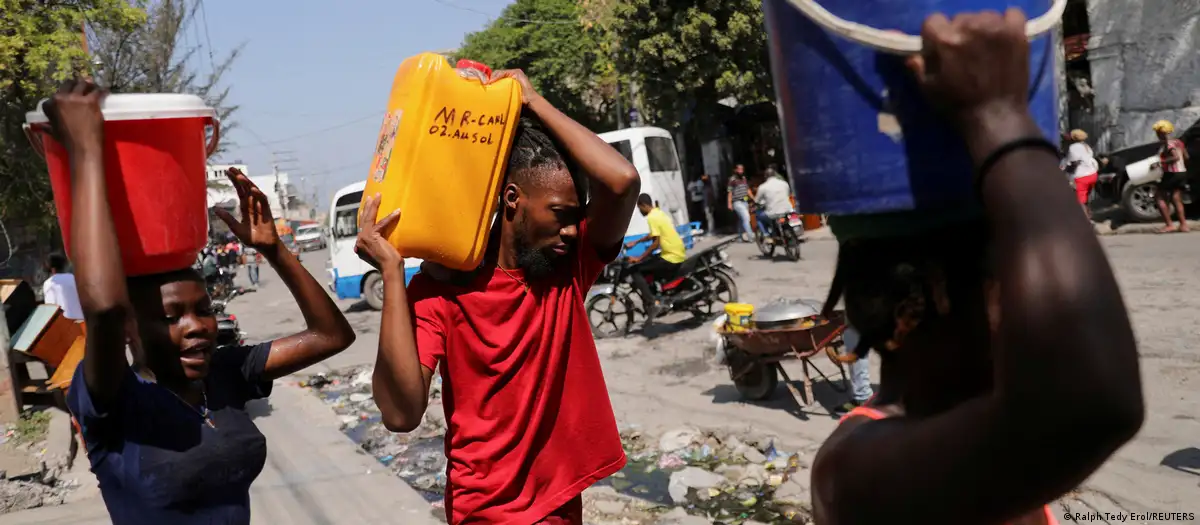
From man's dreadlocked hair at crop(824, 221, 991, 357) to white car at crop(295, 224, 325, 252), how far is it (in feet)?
159

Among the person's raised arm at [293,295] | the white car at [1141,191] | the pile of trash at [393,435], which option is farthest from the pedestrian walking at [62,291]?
the white car at [1141,191]

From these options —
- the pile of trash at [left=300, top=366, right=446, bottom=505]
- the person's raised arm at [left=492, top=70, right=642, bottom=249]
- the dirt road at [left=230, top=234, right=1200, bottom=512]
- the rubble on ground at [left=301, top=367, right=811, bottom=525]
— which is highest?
the person's raised arm at [left=492, top=70, right=642, bottom=249]

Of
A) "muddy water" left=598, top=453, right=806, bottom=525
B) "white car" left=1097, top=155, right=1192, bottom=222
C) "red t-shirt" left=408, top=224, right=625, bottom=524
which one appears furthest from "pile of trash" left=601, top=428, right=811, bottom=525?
"white car" left=1097, top=155, right=1192, bottom=222

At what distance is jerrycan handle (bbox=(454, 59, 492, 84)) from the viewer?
2.22 metres

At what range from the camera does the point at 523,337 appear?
224cm

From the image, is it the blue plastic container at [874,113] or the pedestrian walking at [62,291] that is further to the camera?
the pedestrian walking at [62,291]

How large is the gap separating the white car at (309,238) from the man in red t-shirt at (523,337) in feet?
155

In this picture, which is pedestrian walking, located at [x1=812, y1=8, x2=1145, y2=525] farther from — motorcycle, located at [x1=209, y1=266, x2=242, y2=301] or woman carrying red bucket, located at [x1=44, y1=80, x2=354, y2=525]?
motorcycle, located at [x1=209, y1=266, x2=242, y2=301]

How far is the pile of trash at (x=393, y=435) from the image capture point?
236 inches

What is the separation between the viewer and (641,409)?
7.12 metres

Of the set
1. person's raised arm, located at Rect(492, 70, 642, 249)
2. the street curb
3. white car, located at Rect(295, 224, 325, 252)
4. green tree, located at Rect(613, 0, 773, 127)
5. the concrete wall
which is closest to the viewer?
person's raised arm, located at Rect(492, 70, 642, 249)

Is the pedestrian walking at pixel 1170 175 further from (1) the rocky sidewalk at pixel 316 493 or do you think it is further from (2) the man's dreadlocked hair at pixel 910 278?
(2) the man's dreadlocked hair at pixel 910 278

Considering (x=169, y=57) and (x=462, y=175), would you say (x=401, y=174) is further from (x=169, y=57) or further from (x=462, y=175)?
(x=169, y=57)

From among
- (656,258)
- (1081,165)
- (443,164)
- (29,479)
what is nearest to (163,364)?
(443,164)
